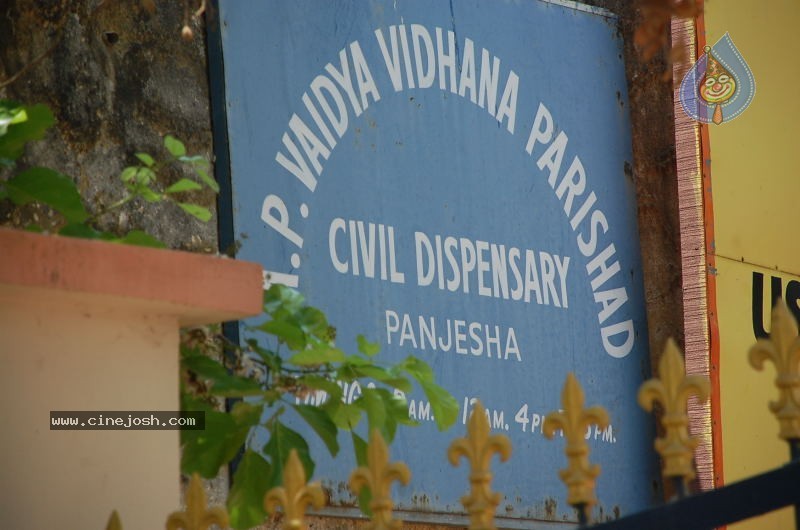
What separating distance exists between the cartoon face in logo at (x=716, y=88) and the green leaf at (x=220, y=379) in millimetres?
2940

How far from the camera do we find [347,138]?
4238 mm

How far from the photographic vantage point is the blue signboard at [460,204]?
4047mm

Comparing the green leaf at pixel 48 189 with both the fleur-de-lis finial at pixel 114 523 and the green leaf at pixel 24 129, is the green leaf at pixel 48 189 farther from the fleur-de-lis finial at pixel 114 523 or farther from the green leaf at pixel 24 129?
the fleur-de-lis finial at pixel 114 523

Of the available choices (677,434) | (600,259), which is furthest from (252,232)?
(677,434)

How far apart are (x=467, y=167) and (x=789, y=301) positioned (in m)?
1.46

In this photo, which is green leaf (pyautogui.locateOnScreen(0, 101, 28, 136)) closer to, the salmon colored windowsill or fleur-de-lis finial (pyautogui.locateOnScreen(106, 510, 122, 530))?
the salmon colored windowsill

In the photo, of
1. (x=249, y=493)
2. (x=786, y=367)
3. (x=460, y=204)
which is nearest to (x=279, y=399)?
(x=249, y=493)

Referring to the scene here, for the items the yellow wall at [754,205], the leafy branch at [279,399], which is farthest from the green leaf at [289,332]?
the yellow wall at [754,205]

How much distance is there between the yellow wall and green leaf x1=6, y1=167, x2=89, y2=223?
117 inches

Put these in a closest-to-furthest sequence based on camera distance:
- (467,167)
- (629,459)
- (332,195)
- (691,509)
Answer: (691,509) < (332,195) < (467,167) < (629,459)

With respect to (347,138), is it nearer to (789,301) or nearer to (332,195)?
(332,195)

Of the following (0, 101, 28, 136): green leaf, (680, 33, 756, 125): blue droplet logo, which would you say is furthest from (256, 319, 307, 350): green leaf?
(680, 33, 756, 125): blue droplet logo

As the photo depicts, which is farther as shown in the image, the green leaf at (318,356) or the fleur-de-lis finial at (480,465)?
the green leaf at (318,356)

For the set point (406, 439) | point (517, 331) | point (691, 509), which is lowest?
point (691, 509)
